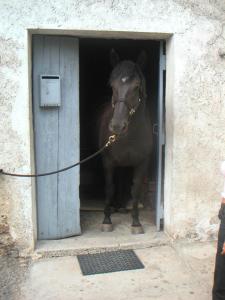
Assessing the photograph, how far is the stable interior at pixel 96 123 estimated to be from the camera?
5637mm

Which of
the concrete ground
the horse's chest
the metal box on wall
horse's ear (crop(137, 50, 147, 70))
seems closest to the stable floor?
the concrete ground

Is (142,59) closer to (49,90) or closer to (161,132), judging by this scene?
(161,132)

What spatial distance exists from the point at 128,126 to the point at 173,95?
2.23 ft

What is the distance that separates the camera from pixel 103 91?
7.46 meters

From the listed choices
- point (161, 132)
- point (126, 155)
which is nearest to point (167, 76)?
point (161, 132)

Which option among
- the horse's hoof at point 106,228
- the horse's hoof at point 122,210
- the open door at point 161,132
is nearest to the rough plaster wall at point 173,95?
the open door at point 161,132

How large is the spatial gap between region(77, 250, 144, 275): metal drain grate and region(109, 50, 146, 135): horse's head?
1.44 meters

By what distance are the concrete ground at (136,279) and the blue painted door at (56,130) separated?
22.1 inches

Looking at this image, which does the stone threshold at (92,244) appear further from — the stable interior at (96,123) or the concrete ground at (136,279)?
the stable interior at (96,123)

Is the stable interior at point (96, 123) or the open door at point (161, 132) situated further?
the stable interior at point (96, 123)

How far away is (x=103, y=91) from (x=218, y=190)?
11.7 ft

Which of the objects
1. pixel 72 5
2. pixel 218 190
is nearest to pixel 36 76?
pixel 72 5

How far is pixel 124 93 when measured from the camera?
420 centimetres

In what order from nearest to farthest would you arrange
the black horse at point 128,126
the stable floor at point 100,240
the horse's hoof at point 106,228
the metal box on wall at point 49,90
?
the black horse at point 128,126 < the metal box on wall at point 49,90 < the stable floor at point 100,240 < the horse's hoof at point 106,228
